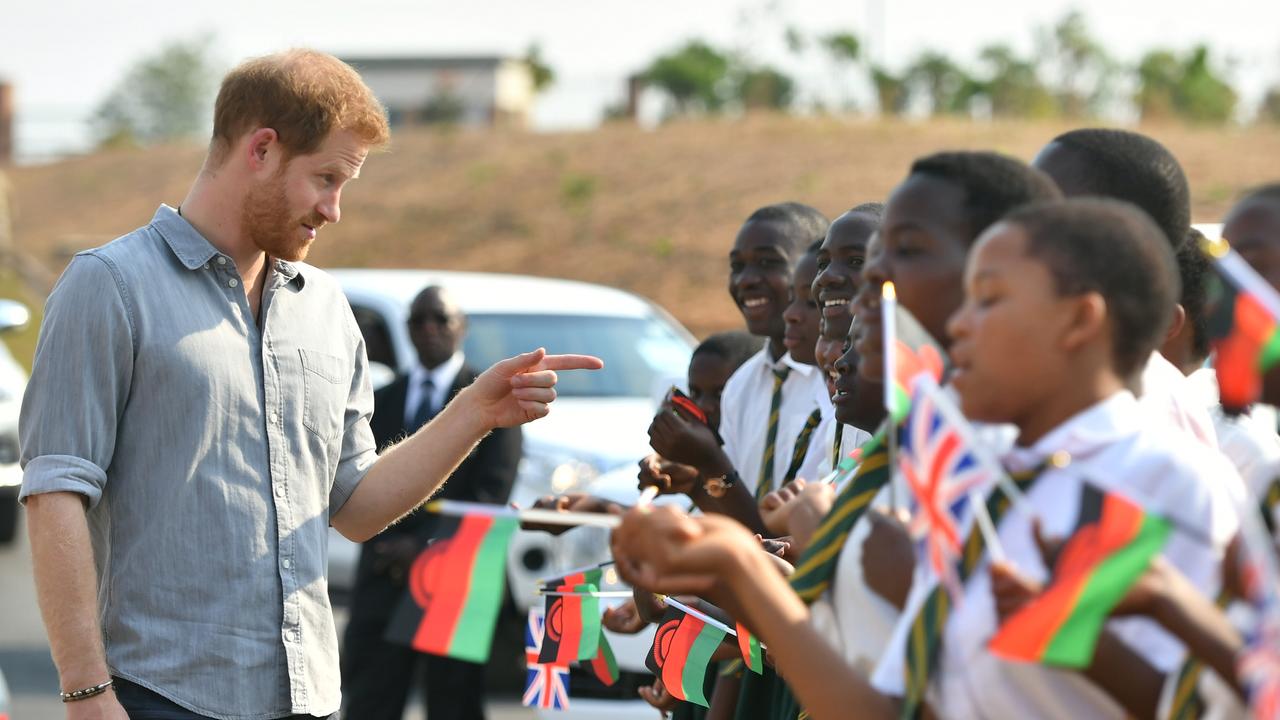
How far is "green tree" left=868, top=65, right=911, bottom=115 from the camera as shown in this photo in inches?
1355

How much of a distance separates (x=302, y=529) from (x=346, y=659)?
3.75 meters

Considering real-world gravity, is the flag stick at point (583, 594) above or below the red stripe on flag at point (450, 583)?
below

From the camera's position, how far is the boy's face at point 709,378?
17.1 ft

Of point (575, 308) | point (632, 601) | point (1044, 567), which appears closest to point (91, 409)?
point (632, 601)

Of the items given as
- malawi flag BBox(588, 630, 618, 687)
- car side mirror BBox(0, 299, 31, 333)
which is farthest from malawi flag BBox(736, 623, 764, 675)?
car side mirror BBox(0, 299, 31, 333)

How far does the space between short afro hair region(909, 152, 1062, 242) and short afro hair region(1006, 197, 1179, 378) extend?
0.27 m

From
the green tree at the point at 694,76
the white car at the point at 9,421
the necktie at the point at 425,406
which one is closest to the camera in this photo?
the necktie at the point at 425,406

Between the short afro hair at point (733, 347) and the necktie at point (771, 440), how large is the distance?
0.50m

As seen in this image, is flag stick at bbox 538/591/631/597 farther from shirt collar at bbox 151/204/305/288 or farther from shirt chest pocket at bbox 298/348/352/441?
shirt collar at bbox 151/204/305/288

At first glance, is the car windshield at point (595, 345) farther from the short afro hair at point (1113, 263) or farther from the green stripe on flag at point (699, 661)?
the short afro hair at point (1113, 263)

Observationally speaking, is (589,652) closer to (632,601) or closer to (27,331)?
(632,601)

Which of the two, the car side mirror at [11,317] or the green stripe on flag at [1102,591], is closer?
the green stripe on flag at [1102,591]

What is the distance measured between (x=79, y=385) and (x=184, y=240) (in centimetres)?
44

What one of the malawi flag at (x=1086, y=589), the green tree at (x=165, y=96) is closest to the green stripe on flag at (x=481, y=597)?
the malawi flag at (x=1086, y=589)
